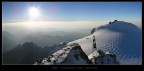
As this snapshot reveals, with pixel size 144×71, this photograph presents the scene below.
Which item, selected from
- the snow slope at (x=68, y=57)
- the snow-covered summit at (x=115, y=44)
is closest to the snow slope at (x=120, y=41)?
the snow-covered summit at (x=115, y=44)

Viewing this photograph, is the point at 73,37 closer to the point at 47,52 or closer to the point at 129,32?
the point at 47,52

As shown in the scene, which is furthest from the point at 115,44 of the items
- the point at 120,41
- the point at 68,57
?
the point at 68,57

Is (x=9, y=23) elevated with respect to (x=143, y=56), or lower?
elevated

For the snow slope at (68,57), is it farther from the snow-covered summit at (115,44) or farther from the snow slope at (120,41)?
the snow slope at (120,41)

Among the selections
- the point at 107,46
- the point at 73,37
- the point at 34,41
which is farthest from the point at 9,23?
the point at 107,46

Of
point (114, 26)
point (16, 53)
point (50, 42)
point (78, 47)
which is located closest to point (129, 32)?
point (114, 26)

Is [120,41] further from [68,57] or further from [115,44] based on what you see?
[68,57]

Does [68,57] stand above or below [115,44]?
below

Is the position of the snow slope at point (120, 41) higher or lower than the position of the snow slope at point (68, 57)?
higher
